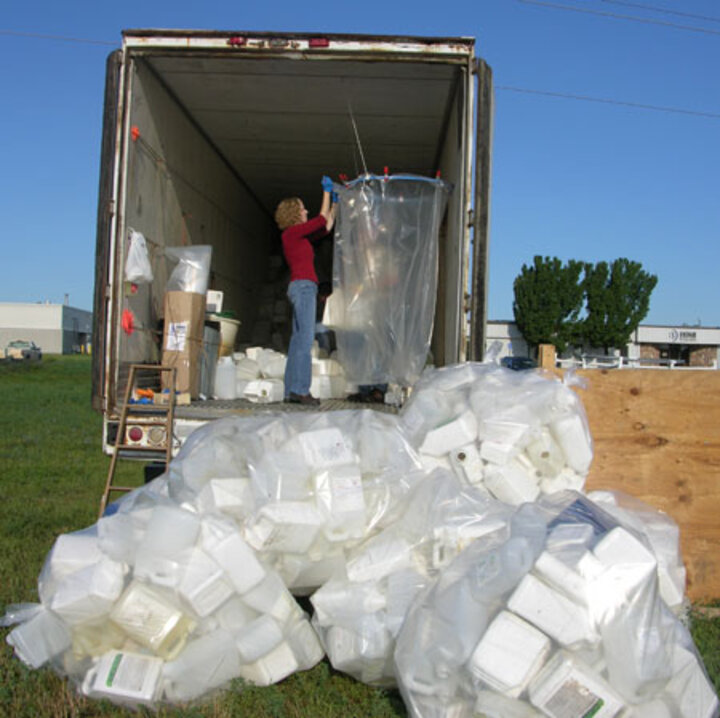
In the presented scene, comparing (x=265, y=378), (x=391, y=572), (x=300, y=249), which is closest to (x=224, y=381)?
(x=265, y=378)

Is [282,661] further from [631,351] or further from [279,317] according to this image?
[631,351]

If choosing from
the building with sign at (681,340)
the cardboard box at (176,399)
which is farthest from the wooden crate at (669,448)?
the building with sign at (681,340)

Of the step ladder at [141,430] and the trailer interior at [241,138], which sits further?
the trailer interior at [241,138]

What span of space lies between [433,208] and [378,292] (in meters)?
0.67

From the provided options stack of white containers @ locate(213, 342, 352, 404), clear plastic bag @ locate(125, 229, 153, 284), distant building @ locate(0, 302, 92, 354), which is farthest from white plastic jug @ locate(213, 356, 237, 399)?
distant building @ locate(0, 302, 92, 354)

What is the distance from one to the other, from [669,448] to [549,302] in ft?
123

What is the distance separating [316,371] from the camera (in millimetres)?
5418

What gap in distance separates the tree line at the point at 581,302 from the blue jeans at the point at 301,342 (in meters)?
35.9

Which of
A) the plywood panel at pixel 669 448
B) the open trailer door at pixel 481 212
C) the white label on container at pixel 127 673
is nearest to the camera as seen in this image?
the white label on container at pixel 127 673

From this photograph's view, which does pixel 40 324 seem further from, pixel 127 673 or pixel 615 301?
pixel 127 673

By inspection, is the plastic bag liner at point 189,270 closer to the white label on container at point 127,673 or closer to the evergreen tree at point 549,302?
the white label on container at point 127,673

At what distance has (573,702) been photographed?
2.15 metres

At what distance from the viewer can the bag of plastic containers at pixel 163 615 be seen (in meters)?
2.56

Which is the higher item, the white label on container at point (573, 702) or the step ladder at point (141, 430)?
the step ladder at point (141, 430)
